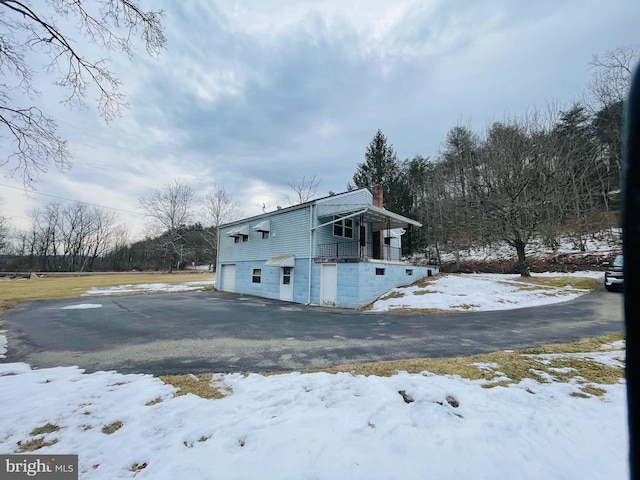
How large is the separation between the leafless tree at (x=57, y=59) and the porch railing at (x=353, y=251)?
10735mm

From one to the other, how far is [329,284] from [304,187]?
830 inches

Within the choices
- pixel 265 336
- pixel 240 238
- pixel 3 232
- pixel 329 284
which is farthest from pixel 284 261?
pixel 3 232

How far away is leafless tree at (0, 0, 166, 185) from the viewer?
537 centimetres

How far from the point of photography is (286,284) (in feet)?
53.2

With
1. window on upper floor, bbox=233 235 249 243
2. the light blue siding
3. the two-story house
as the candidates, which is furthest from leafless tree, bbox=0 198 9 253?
the two-story house

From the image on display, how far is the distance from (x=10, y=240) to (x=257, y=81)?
198ft

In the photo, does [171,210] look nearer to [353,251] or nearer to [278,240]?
[278,240]

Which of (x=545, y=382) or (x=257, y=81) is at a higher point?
(x=257, y=81)

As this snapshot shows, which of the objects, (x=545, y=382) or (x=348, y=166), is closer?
(x=545, y=382)

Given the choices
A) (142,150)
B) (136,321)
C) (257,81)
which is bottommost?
(136,321)

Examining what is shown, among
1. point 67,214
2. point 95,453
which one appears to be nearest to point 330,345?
point 95,453

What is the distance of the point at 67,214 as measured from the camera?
1889 inches

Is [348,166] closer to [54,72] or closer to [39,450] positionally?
[54,72]

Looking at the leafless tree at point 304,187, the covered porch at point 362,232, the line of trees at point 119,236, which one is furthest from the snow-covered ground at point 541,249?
the line of trees at point 119,236
